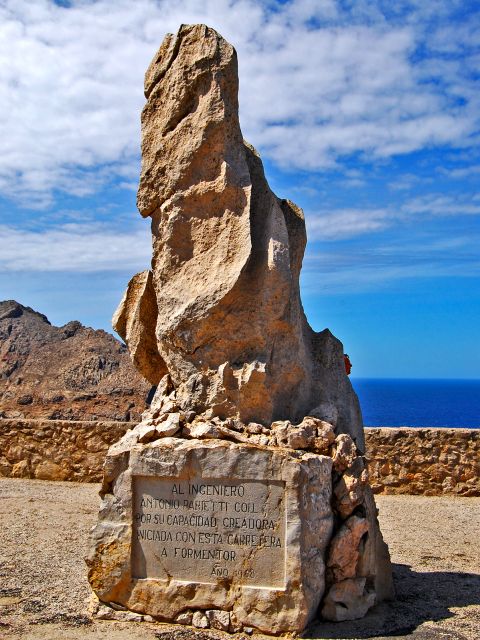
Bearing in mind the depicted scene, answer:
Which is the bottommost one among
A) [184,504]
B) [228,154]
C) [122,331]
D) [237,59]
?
[184,504]

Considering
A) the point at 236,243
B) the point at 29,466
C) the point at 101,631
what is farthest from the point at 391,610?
the point at 29,466

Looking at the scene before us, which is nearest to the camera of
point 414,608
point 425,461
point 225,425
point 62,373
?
point 225,425

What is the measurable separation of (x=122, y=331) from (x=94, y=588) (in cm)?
227

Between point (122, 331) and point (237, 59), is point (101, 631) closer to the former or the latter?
point (122, 331)

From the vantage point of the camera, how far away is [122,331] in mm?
6641

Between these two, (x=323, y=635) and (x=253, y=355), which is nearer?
(x=323, y=635)

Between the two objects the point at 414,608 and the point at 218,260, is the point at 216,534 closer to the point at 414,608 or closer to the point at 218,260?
the point at 414,608

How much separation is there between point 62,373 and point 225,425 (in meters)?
11.8

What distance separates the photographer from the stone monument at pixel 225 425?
16.5ft

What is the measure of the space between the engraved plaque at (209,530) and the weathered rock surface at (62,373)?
372 inches

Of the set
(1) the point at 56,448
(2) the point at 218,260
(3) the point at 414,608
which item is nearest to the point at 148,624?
(3) the point at 414,608

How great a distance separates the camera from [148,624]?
5.04 meters

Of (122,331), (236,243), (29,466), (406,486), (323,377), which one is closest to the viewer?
(236,243)

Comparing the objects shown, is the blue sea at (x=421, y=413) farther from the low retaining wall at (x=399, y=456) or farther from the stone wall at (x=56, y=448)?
the stone wall at (x=56, y=448)
